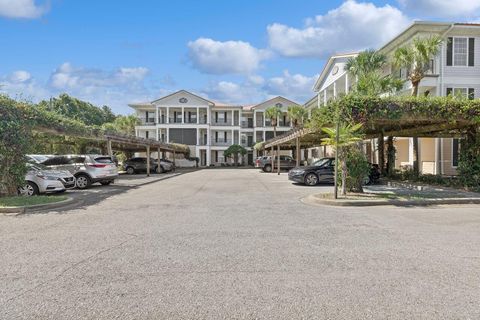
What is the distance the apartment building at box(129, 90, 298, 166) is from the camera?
5303cm

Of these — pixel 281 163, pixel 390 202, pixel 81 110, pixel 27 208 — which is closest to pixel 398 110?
pixel 390 202

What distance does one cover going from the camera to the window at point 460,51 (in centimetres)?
2211

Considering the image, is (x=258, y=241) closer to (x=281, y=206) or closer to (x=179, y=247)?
(x=179, y=247)

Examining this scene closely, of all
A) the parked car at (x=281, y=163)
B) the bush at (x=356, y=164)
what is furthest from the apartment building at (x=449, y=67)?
the parked car at (x=281, y=163)

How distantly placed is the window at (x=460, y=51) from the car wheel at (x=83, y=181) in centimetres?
2263

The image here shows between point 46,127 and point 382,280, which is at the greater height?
point 46,127

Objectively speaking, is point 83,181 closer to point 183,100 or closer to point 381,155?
point 381,155

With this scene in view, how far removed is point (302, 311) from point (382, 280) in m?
1.48

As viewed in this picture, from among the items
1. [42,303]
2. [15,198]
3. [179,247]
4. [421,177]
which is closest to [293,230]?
[179,247]

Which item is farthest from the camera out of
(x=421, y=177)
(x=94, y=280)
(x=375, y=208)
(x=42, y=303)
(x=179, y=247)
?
(x=421, y=177)

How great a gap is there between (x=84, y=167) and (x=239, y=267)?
14.6 meters

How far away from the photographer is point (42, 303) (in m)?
3.82

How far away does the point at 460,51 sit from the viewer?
22.2m

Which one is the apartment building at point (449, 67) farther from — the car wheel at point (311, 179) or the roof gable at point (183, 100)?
the roof gable at point (183, 100)
